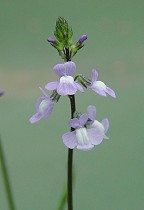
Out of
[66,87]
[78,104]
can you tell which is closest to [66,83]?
[66,87]

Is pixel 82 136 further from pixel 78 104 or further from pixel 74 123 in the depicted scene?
pixel 78 104

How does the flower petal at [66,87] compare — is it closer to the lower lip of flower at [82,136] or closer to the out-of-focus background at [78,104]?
the lower lip of flower at [82,136]

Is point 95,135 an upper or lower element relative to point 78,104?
upper

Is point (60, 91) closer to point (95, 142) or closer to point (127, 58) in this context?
point (95, 142)

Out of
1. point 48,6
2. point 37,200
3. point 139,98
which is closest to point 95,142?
point 37,200

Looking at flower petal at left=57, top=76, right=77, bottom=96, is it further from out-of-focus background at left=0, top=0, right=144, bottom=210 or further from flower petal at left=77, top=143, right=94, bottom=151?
out-of-focus background at left=0, top=0, right=144, bottom=210

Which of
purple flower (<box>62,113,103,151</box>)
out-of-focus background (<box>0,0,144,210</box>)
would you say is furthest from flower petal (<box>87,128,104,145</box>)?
out-of-focus background (<box>0,0,144,210</box>)
